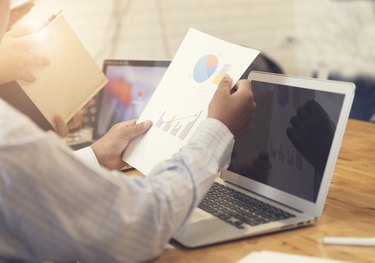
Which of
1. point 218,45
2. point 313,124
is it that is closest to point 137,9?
point 218,45

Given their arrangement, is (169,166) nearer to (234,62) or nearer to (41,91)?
(234,62)

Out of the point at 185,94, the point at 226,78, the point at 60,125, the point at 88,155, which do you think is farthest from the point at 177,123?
the point at 60,125

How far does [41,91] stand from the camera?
1.59 meters

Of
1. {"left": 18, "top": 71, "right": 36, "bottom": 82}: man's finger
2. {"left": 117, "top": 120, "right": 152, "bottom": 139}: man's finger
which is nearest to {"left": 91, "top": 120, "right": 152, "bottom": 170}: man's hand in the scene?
{"left": 117, "top": 120, "right": 152, "bottom": 139}: man's finger

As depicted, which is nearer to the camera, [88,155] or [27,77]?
[88,155]

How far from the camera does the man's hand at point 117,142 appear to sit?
127cm

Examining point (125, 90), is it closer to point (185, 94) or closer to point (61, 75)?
point (61, 75)

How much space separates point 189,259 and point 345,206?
413 millimetres

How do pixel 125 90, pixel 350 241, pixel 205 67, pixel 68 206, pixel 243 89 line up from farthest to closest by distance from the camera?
pixel 125 90 → pixel 205 67 → pixel 243 89 → pixel 350 241 → pixel 68 206

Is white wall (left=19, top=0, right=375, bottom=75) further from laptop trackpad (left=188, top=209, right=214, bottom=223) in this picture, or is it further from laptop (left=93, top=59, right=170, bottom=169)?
laptop trackpad (left=188, top=209, right=214, bottom=223)

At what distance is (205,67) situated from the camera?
1183mm

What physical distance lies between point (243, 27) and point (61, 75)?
1.77 metres

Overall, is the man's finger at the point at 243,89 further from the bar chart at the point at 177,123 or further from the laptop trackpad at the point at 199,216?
the laptop trackpad at the point at 199,216

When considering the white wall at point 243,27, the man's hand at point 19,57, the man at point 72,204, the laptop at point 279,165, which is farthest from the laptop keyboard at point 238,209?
the white wall at point 243,27
